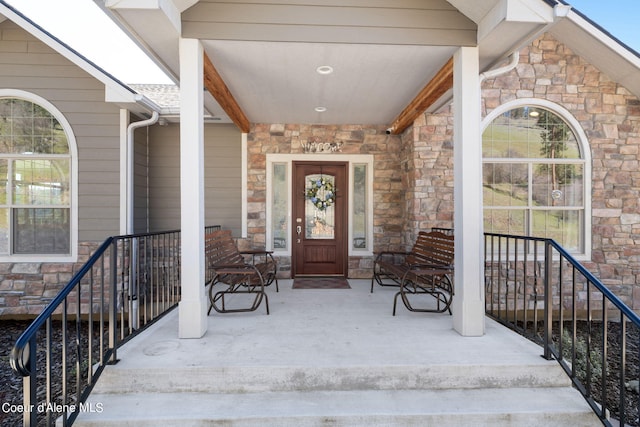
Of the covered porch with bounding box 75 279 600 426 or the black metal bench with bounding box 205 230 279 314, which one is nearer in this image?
the covered porch with bounding box 75 279 600 426

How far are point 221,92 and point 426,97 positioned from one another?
7.64ft

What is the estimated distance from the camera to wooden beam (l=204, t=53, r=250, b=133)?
3.36 meters

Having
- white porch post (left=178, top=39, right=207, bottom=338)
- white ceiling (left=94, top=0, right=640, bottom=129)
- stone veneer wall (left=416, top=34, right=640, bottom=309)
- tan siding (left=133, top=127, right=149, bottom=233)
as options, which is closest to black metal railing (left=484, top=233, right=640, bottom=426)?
stone veneer wall (left=416, top=34, right=640, bottom=309)

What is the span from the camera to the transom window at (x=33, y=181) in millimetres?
4793

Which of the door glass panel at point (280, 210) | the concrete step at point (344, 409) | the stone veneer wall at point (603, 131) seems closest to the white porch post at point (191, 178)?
the concrete step at point (344, 409)

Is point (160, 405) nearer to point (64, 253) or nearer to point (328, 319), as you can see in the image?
point (328, 319)

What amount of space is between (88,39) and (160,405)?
17175 millimetres

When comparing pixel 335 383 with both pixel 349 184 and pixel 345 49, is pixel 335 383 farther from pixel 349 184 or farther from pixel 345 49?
pixel 349 184

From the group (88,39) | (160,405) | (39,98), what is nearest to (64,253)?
(39,98)

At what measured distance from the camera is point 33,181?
15.9 ft

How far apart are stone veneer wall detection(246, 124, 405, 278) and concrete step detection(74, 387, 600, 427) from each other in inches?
132

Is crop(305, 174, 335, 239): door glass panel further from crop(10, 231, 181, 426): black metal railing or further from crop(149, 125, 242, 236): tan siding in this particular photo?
crop(10, 231, 181, 426): black metal railing

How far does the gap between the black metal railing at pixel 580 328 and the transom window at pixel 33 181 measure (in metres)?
5.59

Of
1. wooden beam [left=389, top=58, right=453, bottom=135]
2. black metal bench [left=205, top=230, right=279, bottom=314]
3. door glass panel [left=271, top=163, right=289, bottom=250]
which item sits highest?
wooden beam [left=389, top=58, right=453, bottom=135]
